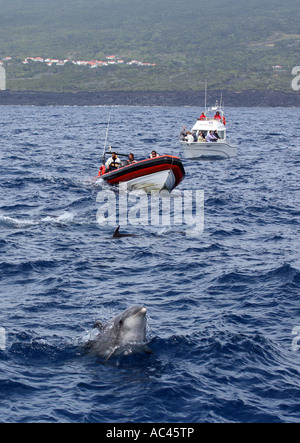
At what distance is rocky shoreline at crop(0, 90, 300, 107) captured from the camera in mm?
133875

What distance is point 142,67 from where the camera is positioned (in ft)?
576

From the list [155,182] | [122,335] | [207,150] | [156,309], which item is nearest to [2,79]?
[207,150]

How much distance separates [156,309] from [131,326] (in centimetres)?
213

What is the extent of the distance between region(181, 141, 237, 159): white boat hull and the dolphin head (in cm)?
2805

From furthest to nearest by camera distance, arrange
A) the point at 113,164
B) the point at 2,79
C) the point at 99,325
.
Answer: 1. the point at 2,79
2. the point at 113,164
3. the point at 99,325

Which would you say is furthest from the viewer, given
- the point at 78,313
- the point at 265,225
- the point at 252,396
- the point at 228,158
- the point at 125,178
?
the point at 228,158

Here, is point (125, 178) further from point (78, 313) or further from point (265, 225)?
point (78, 313)

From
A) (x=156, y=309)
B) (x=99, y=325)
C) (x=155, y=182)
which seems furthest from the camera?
(x=155, y=182)

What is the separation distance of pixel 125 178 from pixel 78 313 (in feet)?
48.2

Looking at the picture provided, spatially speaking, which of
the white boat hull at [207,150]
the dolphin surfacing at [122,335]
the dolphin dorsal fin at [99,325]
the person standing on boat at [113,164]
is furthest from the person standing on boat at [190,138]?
the dolphin surfacing at [122,335]

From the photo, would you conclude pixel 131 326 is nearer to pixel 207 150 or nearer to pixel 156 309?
pixel 156 309

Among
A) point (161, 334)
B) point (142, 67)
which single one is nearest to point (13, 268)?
point (161, 334)

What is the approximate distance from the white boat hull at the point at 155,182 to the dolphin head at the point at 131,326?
15.5 metres

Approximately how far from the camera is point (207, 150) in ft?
128
